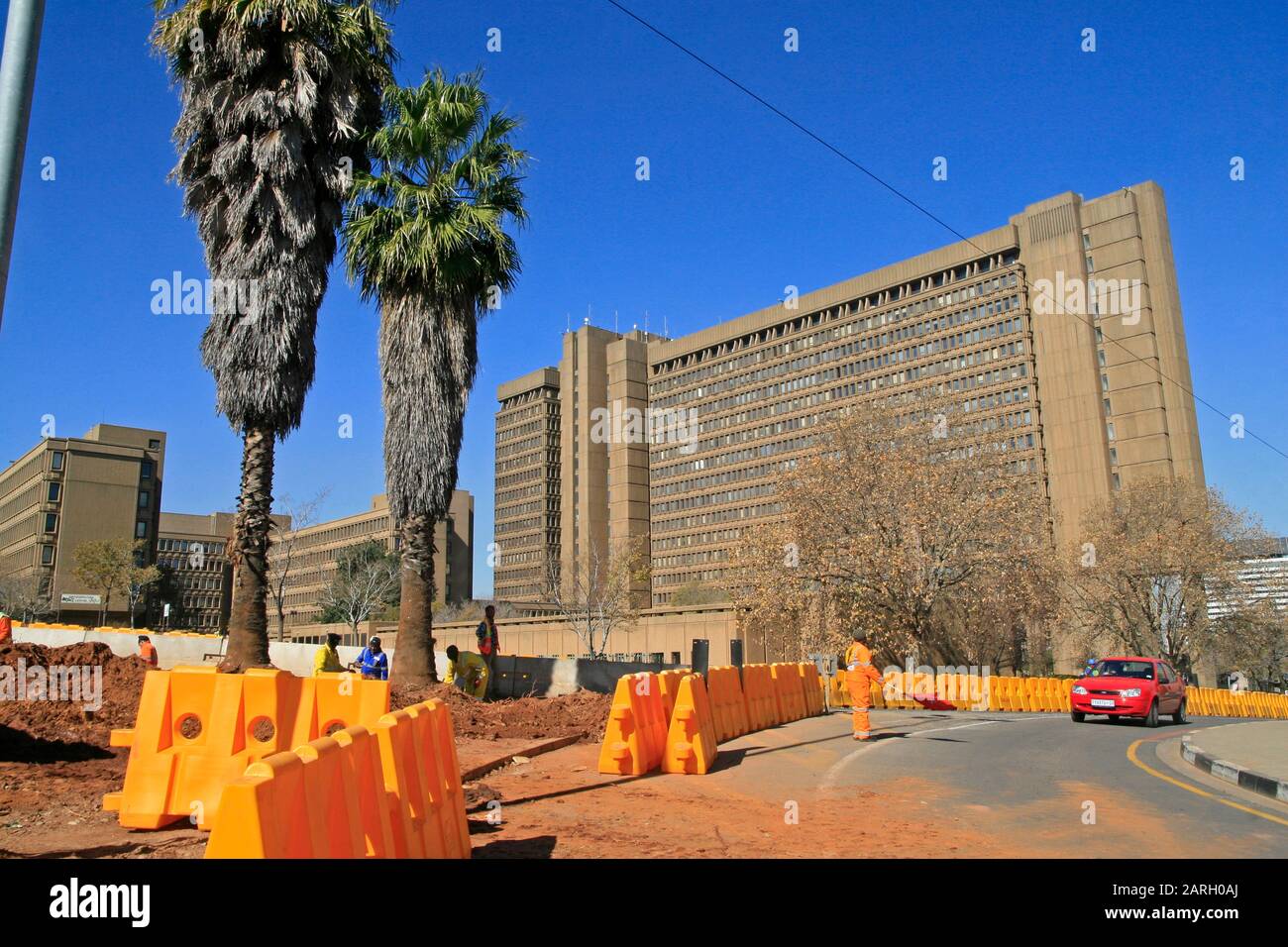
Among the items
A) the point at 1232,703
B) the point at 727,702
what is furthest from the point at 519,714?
the point at 1232,703

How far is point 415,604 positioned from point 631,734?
8.93m

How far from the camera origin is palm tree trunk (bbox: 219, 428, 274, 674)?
1620 centimetres

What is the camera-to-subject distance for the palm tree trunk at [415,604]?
18344 mm

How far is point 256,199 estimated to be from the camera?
1669cm

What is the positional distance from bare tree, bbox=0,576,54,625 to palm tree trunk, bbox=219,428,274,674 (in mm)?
71861

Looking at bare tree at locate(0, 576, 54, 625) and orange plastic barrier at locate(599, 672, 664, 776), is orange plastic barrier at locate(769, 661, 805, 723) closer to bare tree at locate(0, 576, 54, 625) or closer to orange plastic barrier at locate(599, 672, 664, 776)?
orange plastic barrier at locate(599, 672, 664, 776)

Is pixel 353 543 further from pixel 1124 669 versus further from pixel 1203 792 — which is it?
pixel 1203 792

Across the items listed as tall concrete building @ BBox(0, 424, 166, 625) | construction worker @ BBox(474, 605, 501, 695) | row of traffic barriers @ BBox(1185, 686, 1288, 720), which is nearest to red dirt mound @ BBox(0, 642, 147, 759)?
construction worker @ BBox(474, 605, 501, 695)

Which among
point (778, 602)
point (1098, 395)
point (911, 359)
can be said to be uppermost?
point (911, 359)

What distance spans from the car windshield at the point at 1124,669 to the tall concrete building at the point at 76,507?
98.1m

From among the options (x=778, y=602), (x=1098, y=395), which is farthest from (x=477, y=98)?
(x=1098, y=395)
